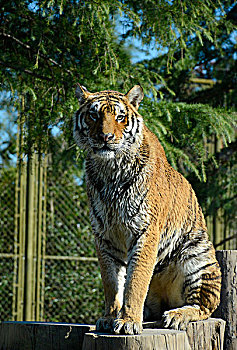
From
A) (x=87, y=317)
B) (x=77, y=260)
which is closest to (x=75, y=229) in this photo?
(x=77, y=260)

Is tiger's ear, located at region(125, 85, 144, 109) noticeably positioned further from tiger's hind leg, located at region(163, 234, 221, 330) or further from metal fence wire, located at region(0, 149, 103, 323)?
metal fence wire, located at region(0, 149, 103, 323)

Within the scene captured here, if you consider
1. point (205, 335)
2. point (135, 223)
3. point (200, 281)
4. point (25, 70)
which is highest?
point (25, 70)

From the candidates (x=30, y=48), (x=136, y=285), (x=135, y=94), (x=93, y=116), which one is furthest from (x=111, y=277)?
(x=30, y=48)

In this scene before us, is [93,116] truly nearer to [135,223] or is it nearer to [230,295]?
[135,223]

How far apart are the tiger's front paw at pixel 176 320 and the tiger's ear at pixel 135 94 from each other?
52.7 inches

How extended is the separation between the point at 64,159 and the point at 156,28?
219 centimetres

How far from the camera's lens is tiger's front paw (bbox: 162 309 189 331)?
3.15m

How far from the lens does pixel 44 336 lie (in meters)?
3.17

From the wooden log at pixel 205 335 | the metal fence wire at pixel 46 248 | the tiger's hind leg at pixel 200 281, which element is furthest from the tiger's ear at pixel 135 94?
the metal fence wire at pixel 46 248

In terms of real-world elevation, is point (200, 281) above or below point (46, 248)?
below

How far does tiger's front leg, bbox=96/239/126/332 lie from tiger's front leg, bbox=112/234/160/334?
16 cm

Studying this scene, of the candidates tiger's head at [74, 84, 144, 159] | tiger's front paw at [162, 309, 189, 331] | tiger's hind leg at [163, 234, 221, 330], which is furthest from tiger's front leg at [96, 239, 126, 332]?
tiger's head at [74, 84, 144, 159]

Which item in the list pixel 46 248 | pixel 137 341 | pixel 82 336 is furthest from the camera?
pixel 46 248

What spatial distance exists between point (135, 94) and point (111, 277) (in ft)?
3.85
